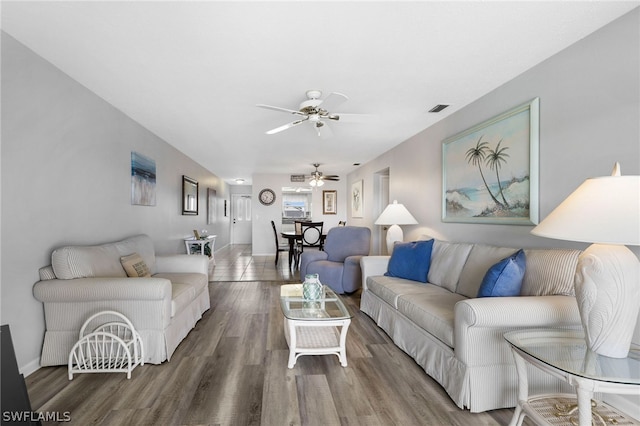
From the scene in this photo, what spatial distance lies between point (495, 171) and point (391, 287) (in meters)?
1.44

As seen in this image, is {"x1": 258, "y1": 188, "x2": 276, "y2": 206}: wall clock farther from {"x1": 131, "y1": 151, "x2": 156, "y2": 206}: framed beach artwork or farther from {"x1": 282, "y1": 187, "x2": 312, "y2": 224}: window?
{"x1": 131, "y1": 151, "x2": 156, "y2": 206}: framed beach artwork

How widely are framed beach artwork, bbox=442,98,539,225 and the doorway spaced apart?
2786mm

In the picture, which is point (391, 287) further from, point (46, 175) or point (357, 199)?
point (357, 199)

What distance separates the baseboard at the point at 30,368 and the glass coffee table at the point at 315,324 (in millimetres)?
1813

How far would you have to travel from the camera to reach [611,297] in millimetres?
1336

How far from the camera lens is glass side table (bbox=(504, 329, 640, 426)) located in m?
1.23

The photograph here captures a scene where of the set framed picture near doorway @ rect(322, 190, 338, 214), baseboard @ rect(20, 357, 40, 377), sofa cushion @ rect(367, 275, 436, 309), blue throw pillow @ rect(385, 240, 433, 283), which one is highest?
framed picture near doorway @ rect(322, 190, 338, 214)

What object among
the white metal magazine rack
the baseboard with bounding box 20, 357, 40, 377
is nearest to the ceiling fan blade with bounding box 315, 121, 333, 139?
the white metal magazine rack

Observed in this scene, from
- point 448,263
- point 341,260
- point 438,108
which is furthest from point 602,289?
point 341,260

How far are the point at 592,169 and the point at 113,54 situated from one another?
131 inches

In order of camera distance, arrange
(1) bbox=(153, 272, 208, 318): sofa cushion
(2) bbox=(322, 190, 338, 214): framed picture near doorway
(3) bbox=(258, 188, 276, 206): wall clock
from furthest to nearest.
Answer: (2) bbox=(322, 190, 338, 214): framed picture near doorway, (3) bbox=(258, 188, 276, 206): wall clock, (1) bbox=(153, 272, 208, 318): sofa cushion

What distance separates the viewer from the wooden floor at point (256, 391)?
→ 5.78 feet

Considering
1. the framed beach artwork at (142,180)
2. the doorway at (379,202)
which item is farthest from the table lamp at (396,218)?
the framed beach artwork at (142,180)

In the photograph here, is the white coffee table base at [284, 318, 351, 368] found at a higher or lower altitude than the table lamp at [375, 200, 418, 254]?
lower
